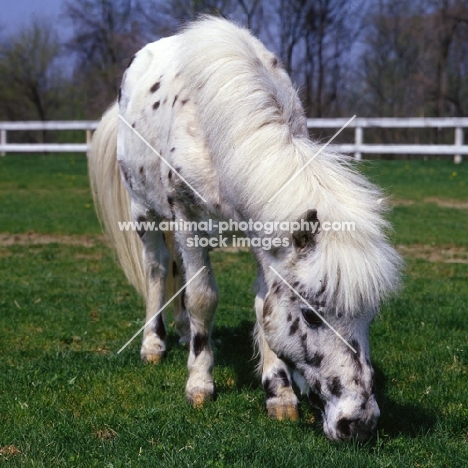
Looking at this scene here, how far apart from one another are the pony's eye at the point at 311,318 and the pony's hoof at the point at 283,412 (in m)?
0.66

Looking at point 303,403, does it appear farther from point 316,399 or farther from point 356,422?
point 356,422

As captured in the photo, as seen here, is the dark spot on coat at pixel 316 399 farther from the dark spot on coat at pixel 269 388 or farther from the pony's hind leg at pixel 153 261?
the pony's hind leg at pixel 153 261

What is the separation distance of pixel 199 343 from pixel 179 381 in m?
0.31

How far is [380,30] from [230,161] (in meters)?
25.3

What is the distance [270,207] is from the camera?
3443mm

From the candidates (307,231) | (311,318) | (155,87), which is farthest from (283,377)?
(155,87)

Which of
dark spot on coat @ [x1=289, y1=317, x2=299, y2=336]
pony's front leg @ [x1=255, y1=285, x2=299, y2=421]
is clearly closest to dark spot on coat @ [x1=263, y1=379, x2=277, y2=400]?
pony's front leg @ [x1=255, y1=285, x2=299, y2=421]

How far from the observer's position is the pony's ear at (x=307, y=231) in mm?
3234

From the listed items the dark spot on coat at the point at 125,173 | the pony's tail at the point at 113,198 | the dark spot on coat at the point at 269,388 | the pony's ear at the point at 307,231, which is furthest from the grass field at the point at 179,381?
the dark spot on coat at the point at 125,173

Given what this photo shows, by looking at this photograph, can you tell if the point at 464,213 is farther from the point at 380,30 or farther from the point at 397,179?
the point at 380,30

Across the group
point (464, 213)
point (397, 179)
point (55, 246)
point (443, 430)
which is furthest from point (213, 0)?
point (443, 430)

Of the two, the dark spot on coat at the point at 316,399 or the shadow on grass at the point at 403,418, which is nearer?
the dark spot on coat at the point at 316,399

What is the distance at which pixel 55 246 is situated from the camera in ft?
31.5

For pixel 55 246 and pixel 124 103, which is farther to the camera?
pixel 55 246
